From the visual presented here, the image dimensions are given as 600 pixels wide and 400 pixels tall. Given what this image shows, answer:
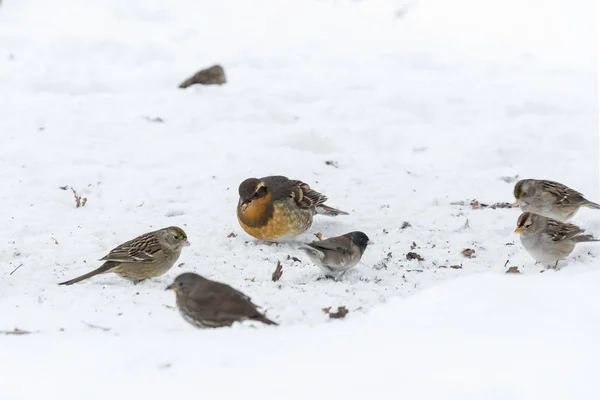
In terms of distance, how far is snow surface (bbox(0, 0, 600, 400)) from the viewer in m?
3.89

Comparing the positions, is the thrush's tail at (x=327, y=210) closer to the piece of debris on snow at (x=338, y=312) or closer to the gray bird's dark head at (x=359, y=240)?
the gray bird's dark head at (x=359, y=240)

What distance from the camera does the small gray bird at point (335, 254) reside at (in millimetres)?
6735

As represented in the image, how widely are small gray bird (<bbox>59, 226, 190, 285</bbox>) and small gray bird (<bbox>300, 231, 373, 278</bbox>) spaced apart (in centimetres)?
120

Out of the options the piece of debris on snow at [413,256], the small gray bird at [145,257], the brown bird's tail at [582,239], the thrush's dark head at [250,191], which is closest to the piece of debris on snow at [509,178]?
the brown bird's tail at [582,239]

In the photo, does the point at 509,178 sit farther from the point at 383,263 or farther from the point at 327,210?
the point at 383,263

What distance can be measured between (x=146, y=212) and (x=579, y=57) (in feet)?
37.7

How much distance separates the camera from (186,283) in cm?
547

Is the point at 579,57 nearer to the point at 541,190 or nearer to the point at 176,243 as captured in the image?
the point at 541,190

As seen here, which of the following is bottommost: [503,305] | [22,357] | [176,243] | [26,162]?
[26,162]

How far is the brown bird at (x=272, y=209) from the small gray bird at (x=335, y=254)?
995 millimetres

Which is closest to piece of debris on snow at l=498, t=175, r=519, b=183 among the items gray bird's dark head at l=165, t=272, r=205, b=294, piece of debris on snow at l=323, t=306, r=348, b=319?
piece of debris on snow at l=323, t=306, r=348, b=319

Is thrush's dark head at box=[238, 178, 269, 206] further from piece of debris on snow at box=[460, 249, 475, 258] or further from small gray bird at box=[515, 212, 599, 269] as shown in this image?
small gray bird at box=[515, 212, 599, 269]

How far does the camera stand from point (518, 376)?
3.62m

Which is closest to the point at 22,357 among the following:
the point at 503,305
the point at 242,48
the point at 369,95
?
the point at 503,305
